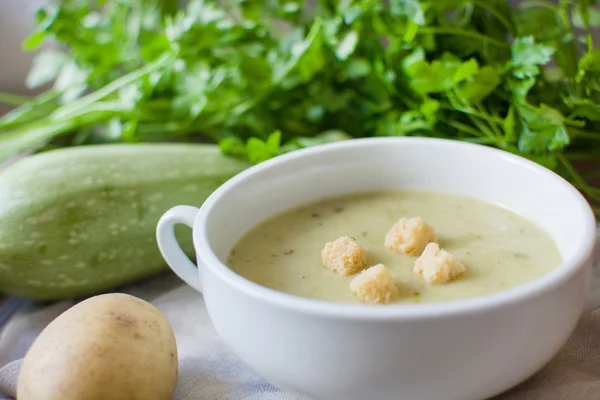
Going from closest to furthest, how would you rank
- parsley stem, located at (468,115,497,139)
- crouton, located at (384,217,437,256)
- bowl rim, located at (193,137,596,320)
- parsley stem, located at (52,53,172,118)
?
bowl rim, located at (193,137,596,320)
crouton, located at (384,217,437,256)
parsley stem, located at (468,115,497,139)
parsley stem, located at (52,53,172,118)

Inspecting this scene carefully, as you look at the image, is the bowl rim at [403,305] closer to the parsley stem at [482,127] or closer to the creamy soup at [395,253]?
the creamy soup at [395,253]

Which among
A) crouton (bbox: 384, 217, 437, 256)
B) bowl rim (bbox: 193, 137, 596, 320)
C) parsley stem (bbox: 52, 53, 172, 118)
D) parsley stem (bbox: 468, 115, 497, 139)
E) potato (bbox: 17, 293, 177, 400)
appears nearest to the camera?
bowl rim (bbox: 193, 137, 596, 320)

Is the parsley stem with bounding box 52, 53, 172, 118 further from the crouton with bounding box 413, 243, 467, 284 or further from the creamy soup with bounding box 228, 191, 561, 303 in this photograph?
the crouton with bounding box 413, 243, 467, 284

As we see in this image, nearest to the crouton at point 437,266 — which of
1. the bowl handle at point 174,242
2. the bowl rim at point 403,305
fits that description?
the bowl rim at point 403,305

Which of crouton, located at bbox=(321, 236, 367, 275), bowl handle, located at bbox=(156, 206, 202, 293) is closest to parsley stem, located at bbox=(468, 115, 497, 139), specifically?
crouton, located at bbox=(321, 236, 367, 275)

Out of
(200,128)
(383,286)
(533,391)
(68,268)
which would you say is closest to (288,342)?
(383,286)

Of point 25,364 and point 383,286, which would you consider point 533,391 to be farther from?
point 25,364
